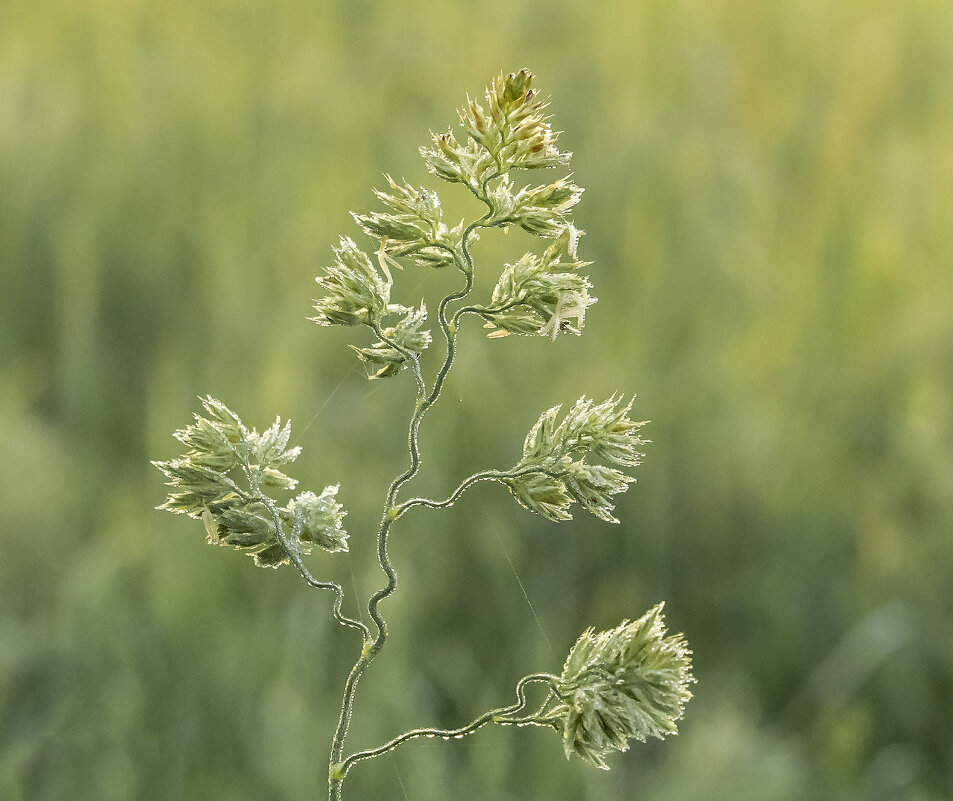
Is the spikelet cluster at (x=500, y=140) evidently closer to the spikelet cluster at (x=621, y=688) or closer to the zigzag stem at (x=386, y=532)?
the zigzag stem at (x=386, y=532)

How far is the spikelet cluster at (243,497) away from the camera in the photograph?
0.41m

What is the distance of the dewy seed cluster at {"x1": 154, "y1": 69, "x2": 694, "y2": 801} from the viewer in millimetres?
411

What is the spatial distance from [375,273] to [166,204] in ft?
6.80

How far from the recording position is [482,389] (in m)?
1.99

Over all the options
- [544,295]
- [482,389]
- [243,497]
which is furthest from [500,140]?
[482,389]

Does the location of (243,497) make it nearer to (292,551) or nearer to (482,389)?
(292,551)

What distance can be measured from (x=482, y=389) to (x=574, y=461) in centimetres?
153

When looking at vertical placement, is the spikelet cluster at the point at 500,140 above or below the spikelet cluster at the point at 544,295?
above

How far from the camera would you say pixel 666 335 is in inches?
88.9

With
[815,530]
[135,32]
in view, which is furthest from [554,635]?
[135,32]

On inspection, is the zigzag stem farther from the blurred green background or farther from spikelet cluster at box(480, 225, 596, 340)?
the blurred green background

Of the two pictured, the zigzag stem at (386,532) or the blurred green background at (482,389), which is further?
the blurred green background at (482,389)

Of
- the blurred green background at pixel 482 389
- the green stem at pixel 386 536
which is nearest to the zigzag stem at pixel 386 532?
the green stem at pixel 386 536

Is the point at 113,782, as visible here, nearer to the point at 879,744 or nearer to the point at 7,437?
the point at 7,437
